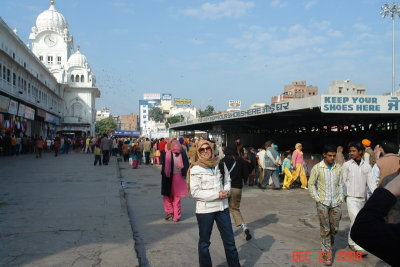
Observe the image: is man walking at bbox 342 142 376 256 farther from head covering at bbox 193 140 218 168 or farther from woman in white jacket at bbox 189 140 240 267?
head covering at bbox 193 140 218 168

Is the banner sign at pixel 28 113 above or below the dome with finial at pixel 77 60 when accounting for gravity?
below

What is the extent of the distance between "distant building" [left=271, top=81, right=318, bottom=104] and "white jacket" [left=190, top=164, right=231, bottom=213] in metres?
88.4

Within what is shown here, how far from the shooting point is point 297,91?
101188mm

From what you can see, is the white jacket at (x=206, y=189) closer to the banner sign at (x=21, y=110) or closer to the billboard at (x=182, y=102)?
the banner sign at (x=21, y=110)

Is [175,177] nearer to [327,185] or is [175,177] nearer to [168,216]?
[168,216]

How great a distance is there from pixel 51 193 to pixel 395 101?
1163 centimetres

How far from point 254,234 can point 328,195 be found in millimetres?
1896

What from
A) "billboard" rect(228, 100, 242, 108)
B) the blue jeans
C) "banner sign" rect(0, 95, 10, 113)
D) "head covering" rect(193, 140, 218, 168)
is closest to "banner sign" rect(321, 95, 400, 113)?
"head covering" rect(193, 140, 218, 168)

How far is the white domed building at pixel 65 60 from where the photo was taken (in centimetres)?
6881

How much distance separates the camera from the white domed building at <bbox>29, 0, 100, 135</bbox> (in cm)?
6881

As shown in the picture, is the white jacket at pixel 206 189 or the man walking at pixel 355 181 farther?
the man walking at pixel 355 181

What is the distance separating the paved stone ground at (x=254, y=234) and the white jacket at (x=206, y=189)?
3.45 ft

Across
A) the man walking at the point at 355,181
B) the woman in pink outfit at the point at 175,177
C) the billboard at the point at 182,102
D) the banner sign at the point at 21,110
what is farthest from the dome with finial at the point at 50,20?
the man walking at the point at 355,181

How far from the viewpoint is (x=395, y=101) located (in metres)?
13.5
